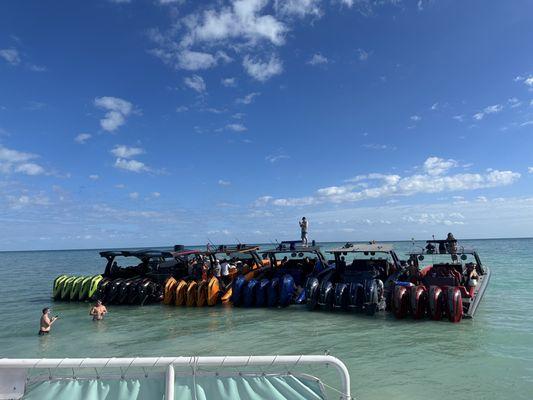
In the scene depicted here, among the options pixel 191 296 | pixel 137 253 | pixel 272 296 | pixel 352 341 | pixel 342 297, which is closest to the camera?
pixel 352 341

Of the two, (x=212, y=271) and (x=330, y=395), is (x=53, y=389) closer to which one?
(x=330, y=395)

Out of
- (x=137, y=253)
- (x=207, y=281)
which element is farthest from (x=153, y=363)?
(x=137, y=253)

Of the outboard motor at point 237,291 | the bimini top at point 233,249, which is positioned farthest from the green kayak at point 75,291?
the outboard motor at point 237,291

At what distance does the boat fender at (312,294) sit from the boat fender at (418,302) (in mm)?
3736

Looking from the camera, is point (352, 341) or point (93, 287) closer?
point (352, 341)

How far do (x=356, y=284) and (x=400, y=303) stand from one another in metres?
2.09

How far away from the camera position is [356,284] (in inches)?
611

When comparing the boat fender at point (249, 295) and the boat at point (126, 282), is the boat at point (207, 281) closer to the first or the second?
the boat fender at point (249, 295)

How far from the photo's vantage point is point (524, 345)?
10719 mm

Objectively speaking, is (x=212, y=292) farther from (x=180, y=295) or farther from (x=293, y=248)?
(x=293, y=248)

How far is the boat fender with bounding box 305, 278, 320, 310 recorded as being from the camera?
52.3ft

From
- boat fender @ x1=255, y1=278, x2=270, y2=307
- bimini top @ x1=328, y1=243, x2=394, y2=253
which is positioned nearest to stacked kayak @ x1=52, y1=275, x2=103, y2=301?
boat fender @ x1=255, y1=278, x2=270, y2=307

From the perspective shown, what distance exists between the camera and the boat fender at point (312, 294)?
15.9 metres

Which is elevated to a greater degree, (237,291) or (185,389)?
(185,389)
